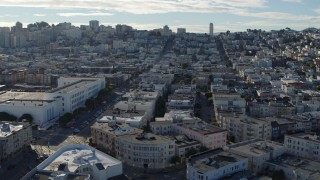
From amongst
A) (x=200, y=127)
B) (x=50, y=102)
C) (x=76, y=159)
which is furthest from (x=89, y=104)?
(x=76, y=159)

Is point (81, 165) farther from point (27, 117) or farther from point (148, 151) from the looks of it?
point (27, 117)

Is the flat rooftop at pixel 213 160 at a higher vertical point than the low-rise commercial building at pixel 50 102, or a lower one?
lower

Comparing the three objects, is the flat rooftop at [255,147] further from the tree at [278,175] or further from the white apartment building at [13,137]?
the white apartment building at [13,137]

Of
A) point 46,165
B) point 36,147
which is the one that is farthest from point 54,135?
point 46,165

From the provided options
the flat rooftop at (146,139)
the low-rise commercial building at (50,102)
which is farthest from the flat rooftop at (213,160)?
the low-rise commercial building at (50,102)

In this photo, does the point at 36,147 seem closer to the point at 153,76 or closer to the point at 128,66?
the point at 153,76
